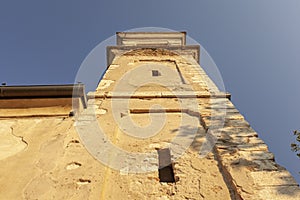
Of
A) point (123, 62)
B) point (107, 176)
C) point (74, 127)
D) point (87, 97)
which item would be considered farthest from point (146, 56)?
point (107, 176)

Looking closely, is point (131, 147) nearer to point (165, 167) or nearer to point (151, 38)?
point (165, 167)

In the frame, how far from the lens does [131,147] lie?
3.91m

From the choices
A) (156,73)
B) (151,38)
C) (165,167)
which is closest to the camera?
(165,167)

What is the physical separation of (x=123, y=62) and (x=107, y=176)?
5942 mm

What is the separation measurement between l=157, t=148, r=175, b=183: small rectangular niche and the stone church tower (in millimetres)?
12

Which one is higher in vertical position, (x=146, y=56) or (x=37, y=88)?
(x=146, y=56)

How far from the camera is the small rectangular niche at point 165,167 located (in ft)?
11.2

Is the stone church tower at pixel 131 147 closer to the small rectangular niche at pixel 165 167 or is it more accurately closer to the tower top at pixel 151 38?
the small rectangular niche at pixel 165 167

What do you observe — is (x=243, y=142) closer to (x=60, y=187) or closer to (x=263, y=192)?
(x=263, y=192)

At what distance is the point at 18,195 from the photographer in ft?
9.21

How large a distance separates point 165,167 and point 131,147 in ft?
1.82

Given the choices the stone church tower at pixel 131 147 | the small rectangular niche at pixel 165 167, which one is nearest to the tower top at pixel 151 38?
the stone church tower at pixel 131 147

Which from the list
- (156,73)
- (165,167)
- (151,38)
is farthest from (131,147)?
(151,38)

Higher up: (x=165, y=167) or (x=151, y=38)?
(x=151, y=38)
